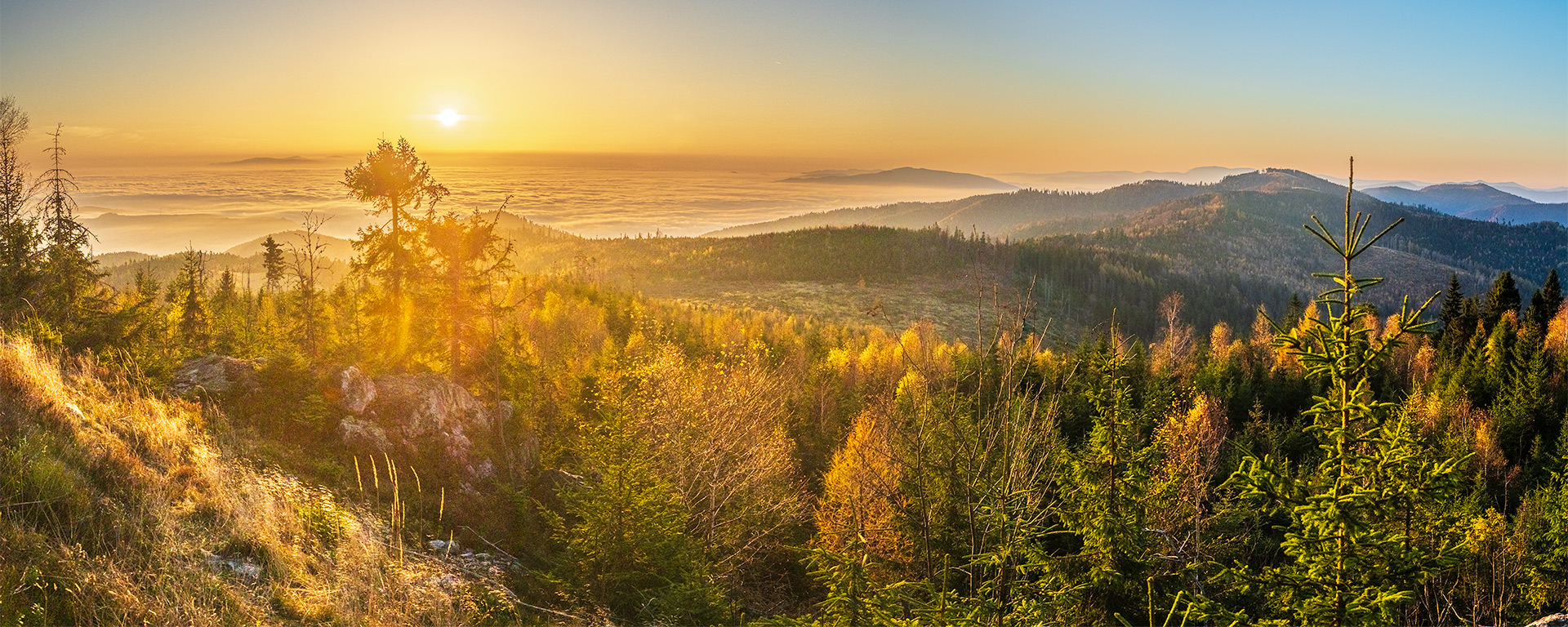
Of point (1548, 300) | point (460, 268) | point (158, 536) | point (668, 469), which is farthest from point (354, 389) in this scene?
point (1548, 300)

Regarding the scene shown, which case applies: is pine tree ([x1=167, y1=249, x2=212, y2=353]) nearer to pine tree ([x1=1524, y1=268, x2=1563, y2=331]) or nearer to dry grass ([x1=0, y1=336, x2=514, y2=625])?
dry grass ([x1=0, y1=336, x2=514, y2=625])

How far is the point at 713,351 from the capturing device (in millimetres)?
52312

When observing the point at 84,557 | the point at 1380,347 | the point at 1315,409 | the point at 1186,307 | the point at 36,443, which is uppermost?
the point at 1380,347

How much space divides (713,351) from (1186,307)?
15718 cm

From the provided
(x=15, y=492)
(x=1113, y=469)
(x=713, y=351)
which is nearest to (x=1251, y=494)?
(x=1113, y=469)

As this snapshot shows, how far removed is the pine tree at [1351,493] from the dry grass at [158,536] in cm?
941

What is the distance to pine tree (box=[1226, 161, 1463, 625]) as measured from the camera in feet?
21.3

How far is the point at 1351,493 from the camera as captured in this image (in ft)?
21.6

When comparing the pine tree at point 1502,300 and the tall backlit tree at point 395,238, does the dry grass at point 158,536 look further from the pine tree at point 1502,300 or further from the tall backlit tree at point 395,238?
the pine tree at point 1502,300

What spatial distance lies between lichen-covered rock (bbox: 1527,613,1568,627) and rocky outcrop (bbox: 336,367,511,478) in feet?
85.6

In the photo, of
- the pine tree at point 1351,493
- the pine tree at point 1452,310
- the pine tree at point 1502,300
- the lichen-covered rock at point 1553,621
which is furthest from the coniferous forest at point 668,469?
the pine tree at point 1502,300

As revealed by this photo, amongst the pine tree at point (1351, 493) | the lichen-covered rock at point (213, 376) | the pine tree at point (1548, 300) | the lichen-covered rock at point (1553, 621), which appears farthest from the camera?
the pine tree at point (1548, 300)

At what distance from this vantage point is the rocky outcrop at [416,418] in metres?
21.0

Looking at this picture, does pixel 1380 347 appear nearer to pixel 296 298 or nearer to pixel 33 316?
pixel 33 316
